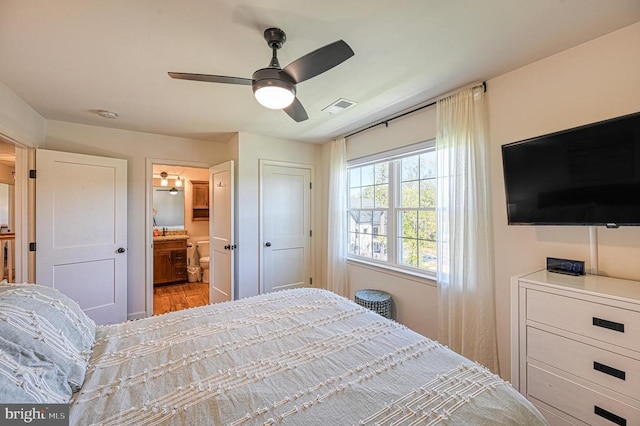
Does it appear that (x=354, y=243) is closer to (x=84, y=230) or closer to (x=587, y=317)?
(x=587, y=317)

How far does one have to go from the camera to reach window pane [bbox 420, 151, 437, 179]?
2.64 m

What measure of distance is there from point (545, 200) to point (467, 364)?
125cm

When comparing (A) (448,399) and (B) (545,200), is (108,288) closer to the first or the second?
(A) (448,399)

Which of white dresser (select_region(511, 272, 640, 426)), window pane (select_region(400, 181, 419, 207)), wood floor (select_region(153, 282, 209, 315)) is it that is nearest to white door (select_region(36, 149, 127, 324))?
wood floor (select_region(153, 282, 209, 315))

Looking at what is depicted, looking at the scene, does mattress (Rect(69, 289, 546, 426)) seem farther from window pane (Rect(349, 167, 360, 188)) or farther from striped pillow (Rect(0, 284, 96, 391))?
window pane (Rect(349, 167, 360, 188))

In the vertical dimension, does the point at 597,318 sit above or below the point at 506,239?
below

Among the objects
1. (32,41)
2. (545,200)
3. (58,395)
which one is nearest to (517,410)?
(545,200)

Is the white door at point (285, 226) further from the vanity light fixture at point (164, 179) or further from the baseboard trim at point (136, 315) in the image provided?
the vanity light fixture at point (164, 179)

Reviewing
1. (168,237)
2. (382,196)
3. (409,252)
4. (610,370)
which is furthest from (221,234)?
(610,370)

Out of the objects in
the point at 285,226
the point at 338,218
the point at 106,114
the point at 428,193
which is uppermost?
the point at 106,114

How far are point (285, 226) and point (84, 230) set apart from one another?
2330 mm

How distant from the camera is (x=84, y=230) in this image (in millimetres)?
2959

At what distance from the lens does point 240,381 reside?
0.99m

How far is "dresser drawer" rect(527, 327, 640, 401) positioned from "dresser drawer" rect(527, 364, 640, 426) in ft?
0.22
